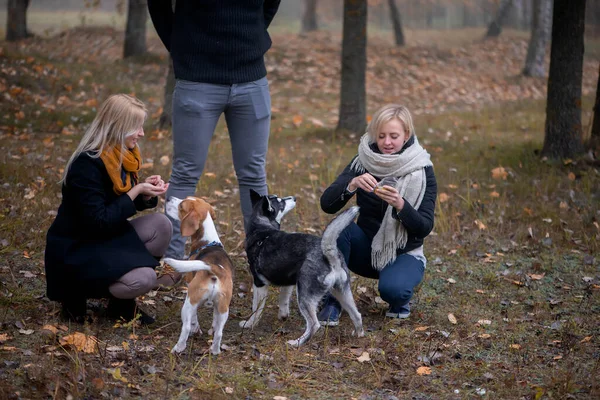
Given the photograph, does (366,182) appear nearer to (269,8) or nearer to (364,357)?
(364,357)

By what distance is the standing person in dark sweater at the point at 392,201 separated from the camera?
481 centimetres

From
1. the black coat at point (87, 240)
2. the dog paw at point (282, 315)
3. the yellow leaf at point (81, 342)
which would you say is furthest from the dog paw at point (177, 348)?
the dog paw at point (282, 315)

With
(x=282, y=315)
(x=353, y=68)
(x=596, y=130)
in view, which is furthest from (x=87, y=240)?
(x=353, y=68)

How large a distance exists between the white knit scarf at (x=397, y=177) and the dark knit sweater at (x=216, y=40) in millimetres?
1193

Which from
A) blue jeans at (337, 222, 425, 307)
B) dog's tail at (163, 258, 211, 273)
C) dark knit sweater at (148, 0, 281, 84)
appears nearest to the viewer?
dog's tail at (163, 258, 211, 273)

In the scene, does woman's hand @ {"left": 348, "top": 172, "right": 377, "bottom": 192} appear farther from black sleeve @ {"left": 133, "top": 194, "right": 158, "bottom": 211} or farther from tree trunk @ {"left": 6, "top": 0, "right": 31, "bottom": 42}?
tree trunk @ {"left": 6, "top": 0, "right": 31, "bottom": 42}

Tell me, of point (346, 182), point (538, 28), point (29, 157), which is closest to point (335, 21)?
point (538, 28)

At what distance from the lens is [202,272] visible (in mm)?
4117

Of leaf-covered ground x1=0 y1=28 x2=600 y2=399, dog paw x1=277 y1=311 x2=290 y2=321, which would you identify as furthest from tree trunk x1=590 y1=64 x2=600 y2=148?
dog paw x1=277 y1=311 x2=290 y2=321

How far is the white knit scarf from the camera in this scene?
4828 mm

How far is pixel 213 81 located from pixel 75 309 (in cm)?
200

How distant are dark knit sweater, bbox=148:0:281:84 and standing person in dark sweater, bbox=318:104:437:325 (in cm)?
117

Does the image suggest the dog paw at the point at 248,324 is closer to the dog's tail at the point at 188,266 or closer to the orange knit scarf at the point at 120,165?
the dog's tail at the point at 188,266

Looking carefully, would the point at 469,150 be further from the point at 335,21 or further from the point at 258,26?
the point at 335,21
